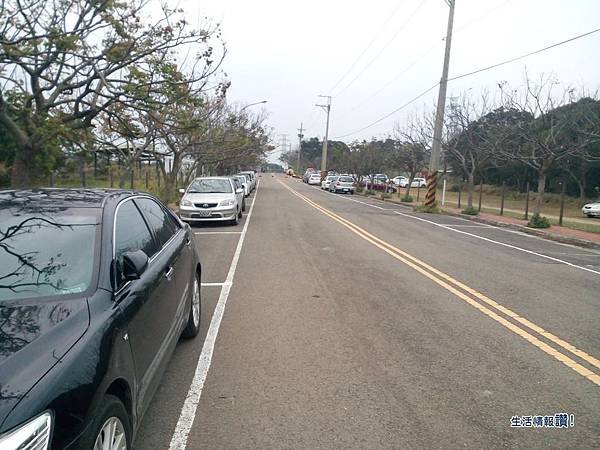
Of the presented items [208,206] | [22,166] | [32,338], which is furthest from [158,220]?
[208,206]

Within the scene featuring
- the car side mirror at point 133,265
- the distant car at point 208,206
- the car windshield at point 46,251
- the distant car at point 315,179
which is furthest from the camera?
the distant car at point 315,179

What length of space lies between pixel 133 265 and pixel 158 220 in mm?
1627

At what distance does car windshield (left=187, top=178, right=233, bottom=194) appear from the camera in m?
16.1

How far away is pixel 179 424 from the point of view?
3.39 m

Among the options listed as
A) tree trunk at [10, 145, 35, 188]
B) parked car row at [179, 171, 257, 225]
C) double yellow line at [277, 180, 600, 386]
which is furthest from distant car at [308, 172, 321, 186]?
double yellow line at [277, 180, 600, 386]

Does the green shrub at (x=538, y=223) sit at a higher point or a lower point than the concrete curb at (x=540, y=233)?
higher

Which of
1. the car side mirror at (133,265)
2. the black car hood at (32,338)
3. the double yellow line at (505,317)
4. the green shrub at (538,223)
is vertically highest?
the car side mirror at (133,265)

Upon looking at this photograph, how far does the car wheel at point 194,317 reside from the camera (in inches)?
194

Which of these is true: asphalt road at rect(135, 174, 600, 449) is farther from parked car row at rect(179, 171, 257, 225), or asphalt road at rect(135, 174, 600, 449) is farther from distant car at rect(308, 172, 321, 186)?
distant car at rect(308, 172, 321, 186)

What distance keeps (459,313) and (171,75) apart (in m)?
9.91

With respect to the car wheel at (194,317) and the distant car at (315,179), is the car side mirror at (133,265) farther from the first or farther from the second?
the distant car at (315,179)

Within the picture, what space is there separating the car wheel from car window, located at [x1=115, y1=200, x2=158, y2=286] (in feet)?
3.73

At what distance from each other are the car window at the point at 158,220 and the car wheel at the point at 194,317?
27.5 inches

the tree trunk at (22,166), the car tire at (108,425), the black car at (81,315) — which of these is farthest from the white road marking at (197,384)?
the tree trunk at (22,166)
